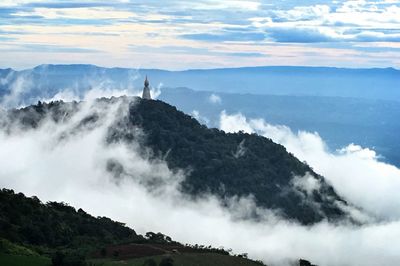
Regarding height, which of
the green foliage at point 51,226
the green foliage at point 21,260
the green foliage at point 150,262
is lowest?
the green foliage at point 21,260

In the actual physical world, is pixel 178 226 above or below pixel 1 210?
above

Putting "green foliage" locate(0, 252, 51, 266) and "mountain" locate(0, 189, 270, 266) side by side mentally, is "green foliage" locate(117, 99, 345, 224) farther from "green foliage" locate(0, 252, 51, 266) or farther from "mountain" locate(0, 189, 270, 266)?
"green foliage" locate(0, 252, 51, 266)

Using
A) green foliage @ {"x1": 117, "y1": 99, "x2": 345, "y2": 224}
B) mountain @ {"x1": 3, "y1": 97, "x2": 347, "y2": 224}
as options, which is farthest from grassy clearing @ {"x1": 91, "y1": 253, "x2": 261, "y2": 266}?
green foliage @ {"x1": 117, "y1": 99, "x2": 345, "y2": 224}

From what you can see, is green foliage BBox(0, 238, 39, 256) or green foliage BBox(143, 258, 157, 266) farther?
green foliage BBox(143, 258, 157, 266)

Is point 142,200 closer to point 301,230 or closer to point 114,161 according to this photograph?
point 114,161

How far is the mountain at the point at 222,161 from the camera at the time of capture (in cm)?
15575

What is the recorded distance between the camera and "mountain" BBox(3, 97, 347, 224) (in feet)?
511

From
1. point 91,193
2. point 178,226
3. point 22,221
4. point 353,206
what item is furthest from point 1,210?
point 353,206

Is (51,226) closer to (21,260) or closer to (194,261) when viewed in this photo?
(194,261)

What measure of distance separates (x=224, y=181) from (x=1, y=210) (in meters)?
83.1

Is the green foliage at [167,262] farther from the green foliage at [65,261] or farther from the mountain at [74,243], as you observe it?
the green foliage at [65,261]

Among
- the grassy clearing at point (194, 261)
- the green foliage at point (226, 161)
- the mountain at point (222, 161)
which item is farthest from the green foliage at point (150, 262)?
the green foliage at point (226, 161)

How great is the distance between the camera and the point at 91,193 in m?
161

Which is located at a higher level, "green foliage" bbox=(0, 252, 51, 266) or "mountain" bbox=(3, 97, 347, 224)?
"mountain" bbox=(3, 97, 347, 224)
